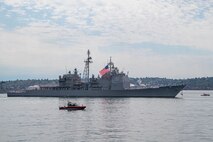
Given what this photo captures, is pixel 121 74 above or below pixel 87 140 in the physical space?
above

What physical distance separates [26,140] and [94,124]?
16.3 metres

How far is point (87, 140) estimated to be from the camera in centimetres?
4403

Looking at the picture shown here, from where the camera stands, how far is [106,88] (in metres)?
169

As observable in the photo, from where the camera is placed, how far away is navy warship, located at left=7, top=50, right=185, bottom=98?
16525 centimetres

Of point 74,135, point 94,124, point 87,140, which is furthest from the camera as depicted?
point 94,124

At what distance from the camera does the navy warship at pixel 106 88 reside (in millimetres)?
165250

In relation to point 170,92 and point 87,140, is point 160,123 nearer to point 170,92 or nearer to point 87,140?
point 87,140

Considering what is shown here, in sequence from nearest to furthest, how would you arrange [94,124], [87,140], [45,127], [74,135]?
[87,140]
[74,135]
[45,127]
[94,124]

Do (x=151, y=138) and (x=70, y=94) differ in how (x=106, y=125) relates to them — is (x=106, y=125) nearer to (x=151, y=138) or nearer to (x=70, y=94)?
(x=151, y=138)

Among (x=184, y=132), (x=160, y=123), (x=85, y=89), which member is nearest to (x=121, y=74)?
(x=85, y=89)

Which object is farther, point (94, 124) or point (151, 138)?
point (94, 124)

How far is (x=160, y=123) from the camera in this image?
5975 centimetres

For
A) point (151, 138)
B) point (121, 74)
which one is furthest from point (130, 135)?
point (121, 74)

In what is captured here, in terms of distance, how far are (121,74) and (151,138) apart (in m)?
121
